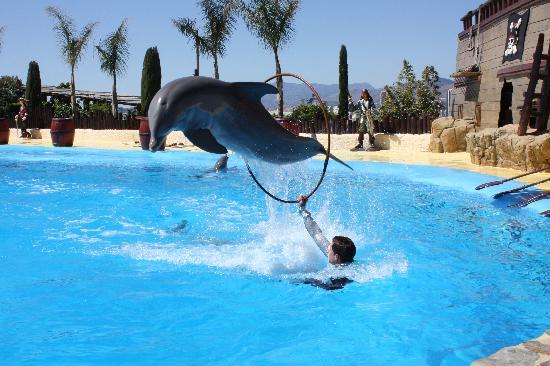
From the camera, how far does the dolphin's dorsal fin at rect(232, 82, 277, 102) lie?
4488mm

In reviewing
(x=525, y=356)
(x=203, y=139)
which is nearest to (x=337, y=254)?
(x=203, y=139)

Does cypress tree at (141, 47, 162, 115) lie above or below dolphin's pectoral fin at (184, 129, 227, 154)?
above

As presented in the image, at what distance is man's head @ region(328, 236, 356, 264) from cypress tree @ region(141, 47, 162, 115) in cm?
2151

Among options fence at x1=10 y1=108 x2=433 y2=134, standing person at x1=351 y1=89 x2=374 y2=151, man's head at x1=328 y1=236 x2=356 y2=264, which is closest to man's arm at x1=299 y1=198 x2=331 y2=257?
man's head at x1=328 y1=236 x2=356 y2=264

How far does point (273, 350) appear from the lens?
14.0ft

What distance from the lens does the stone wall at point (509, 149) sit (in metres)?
11.0

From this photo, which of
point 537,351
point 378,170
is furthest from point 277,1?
point 537,351

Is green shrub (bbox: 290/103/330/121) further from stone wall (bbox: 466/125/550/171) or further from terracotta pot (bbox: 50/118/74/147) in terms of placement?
stone wall (bbox: 466/125/550/171)

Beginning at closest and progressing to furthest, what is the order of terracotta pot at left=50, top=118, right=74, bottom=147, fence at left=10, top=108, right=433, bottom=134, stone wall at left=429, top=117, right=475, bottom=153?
stone wall at left=429, top=117, right=475, bottom=153, fence at left=10, top=108, right=433, bottom=134, terracotta pot at left=50, top=118, right=74, bottom=147

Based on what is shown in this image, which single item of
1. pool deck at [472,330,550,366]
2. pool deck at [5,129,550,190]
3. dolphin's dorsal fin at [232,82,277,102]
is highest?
dolphin's dorsal fin at [232,82,277,102]

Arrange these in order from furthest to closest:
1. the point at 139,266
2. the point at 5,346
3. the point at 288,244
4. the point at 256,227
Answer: the point at 256,227
the point at 288,244
the point at 139,266
the point at 5,346

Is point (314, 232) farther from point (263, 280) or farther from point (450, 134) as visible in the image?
point (450, 134)

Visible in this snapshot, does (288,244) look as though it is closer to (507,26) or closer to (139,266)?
(139,266)

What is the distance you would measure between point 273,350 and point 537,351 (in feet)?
6.05
